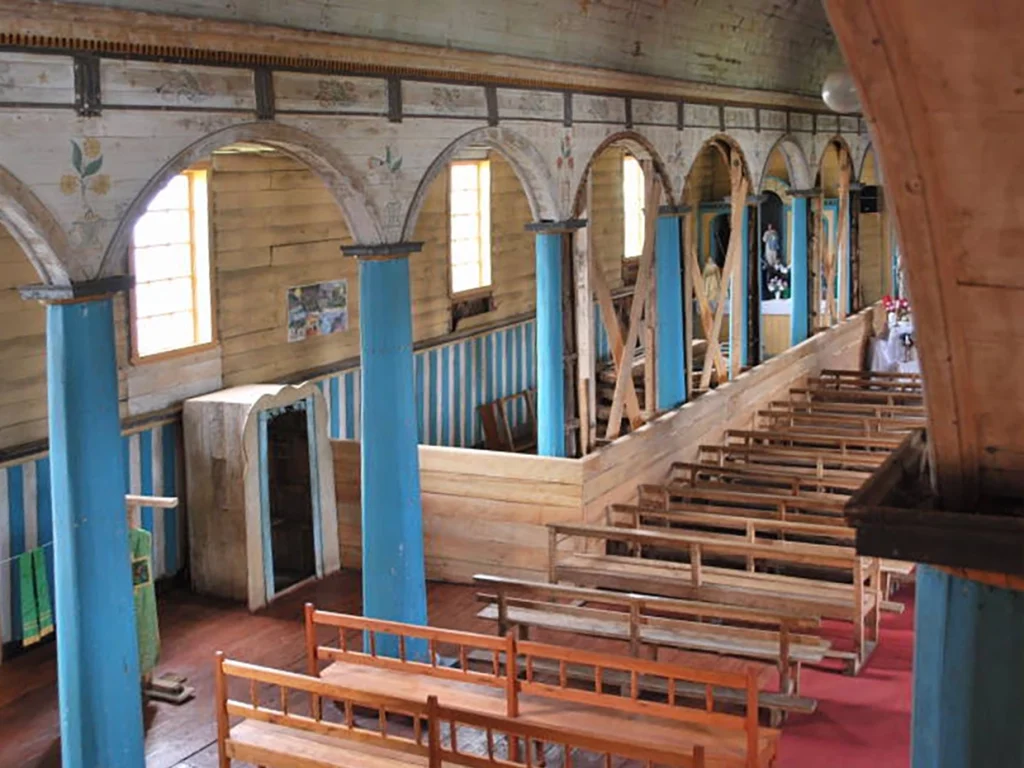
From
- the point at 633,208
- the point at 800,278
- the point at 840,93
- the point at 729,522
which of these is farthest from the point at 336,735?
the point at 633,208

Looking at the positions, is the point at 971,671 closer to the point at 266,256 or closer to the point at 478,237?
the point at 266,256

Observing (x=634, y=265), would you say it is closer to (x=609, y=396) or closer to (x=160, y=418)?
(x=609, y=396)

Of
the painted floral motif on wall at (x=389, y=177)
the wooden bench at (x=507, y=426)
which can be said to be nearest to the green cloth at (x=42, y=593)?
the painted floral motif on wall at (x=389, y=177)

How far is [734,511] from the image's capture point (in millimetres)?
11398

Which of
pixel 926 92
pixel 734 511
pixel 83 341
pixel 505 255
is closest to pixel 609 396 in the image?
pixel 505 255

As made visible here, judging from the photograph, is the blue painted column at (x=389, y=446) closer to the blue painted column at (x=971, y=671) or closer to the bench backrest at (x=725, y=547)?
the bench backrest at (x=725, y=547)

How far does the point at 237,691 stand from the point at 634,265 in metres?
13.1

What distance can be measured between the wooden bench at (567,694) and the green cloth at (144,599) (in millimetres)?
1640

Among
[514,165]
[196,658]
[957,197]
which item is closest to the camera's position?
[957,197]

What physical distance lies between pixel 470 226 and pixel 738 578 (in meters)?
7.69

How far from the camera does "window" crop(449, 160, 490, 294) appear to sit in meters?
15.9

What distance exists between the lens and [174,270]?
11.2m

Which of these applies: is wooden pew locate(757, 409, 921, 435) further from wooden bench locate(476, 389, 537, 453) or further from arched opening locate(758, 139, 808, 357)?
arched opening locate(758, 139, 808, 357)

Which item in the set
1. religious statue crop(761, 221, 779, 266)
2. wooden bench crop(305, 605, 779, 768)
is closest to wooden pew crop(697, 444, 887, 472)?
wooden bench crop(305, 605, 779, 768)
